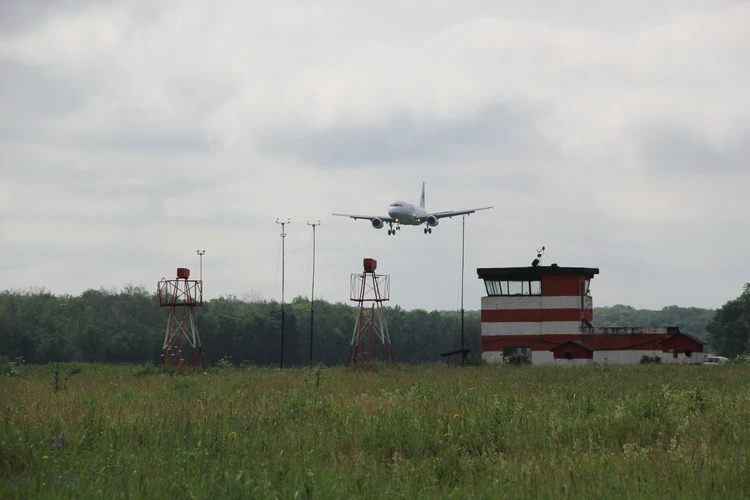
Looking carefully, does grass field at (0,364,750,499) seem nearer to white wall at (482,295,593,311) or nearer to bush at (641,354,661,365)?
bush at (641,354,661,365)

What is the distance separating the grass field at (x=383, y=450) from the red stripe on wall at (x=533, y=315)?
125 ft

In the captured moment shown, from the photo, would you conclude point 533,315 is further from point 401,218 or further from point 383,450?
point 383,450

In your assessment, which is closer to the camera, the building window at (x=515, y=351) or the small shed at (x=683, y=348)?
the small shed at (x=683, y=348)

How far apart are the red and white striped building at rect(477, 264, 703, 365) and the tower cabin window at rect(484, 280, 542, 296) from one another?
0.24ft

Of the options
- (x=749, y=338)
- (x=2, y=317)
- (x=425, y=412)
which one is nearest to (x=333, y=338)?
(x=2, y=317)

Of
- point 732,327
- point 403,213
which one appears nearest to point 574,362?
point 403,213

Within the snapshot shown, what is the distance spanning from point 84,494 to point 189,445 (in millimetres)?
3159

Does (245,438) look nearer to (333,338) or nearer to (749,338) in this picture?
(749,338)

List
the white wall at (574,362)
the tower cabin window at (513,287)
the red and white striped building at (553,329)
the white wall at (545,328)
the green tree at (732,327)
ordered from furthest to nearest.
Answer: the green tree at (732,327), the tower cabin window at (513,287), the white wall at (545,328), the red and white striped building at (553,329), the white wall at (574,362)

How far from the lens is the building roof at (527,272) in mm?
55188

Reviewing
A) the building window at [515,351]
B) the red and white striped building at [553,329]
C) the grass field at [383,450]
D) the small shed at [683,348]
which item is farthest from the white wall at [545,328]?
the grass field at [383,450]

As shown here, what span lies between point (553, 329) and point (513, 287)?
161 inches

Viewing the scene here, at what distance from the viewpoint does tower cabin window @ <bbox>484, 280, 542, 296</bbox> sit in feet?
182

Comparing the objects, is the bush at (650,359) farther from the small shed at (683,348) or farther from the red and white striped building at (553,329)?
the small shed at (683,348)
